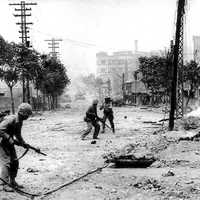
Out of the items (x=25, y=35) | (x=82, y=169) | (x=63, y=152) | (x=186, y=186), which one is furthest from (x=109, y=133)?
(x=25, y=35)

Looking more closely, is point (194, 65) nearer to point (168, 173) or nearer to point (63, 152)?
point (63, 152)

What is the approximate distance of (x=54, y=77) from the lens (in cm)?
5619

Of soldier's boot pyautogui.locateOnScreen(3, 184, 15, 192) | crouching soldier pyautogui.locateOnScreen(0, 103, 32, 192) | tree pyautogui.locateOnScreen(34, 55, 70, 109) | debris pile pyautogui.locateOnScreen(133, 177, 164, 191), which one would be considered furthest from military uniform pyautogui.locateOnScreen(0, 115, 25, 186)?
tree pyautogui.locateOnScreen(34, 55, 70, 109)

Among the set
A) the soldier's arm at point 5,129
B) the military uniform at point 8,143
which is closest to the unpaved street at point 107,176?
the military uniform at point 8,143

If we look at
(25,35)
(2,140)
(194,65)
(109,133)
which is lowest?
(109,133)

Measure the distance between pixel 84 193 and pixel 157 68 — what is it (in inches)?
1842

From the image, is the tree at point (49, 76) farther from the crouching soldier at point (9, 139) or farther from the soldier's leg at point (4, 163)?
the soldier's leg at point (4, 163)

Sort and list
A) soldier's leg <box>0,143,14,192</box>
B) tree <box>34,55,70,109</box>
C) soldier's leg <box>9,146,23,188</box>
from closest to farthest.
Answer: soldier's leg <box>0,143,14,192</box> < soldier's leg <box>9,146,23,188</box> < tree <box>34,55,70,109</box>

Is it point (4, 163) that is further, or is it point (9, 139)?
point (4, 163)

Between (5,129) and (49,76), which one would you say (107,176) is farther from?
(49,76)

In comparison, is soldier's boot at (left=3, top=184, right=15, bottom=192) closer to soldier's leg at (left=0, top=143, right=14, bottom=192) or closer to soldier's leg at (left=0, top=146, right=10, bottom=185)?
soldier's leg at (left=0, top=143, right=14, bottom=192)

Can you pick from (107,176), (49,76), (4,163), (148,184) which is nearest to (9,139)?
(4,163)

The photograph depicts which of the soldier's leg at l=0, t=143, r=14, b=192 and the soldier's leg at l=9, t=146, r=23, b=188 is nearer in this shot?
the soldier's leg at l=0, t=143, r=14, b=192

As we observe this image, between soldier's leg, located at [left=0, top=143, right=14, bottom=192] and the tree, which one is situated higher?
the tree
